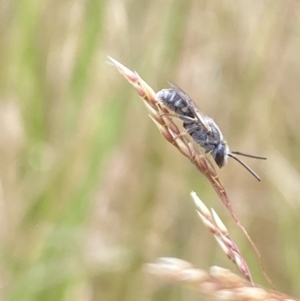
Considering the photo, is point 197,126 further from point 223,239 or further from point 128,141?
point 128,141

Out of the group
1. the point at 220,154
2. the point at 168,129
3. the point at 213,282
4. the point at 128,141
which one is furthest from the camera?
the point at 128,141

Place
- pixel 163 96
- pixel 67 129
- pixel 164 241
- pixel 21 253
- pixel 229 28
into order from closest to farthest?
pixel 163 96, pixel 21 253, pixel 67 129, pixel 164 241, pixel 229 28

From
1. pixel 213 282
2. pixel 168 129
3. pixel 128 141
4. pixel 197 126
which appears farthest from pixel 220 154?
pixel 128 141

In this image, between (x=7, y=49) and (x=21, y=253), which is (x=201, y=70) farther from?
(x=21, y=253)

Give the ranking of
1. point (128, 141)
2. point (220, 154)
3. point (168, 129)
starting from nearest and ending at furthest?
point (168, 129), point (220, 154), point (128, 141)

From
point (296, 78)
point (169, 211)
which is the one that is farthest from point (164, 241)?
point (296, 78)

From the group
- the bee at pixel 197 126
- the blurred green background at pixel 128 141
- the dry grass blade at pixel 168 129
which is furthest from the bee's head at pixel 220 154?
the blurred green background at pixel 128 141

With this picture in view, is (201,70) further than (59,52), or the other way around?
(201,70)
